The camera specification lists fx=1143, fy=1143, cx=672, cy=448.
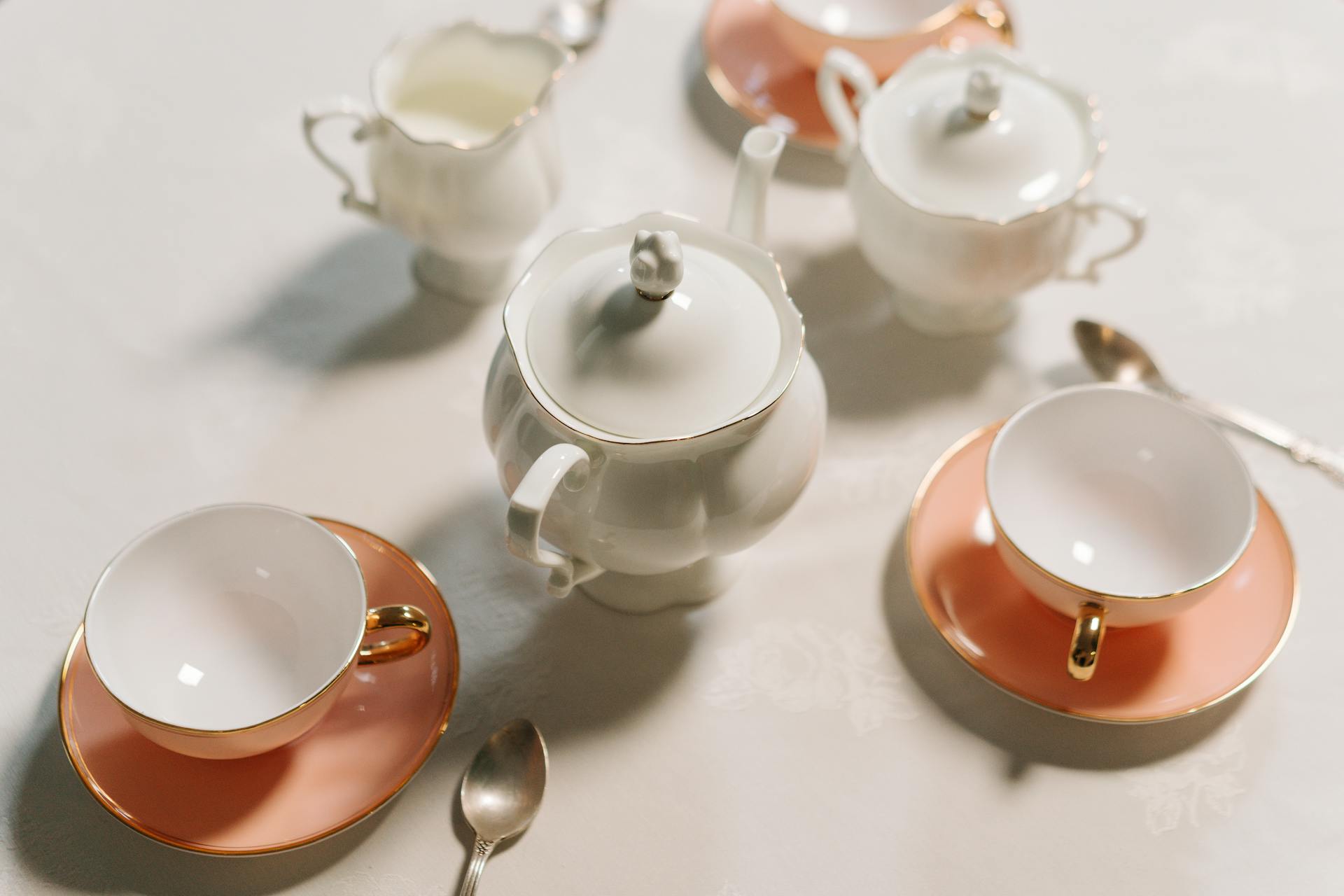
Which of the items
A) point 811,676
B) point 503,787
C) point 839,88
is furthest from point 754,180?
point 503,787

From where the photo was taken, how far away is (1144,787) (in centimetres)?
88

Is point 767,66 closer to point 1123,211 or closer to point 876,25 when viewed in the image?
point 876,25

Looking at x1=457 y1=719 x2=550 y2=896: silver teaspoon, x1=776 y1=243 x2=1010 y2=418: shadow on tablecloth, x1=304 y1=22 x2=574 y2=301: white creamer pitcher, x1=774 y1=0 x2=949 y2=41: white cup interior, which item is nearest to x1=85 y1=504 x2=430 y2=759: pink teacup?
x1=457 y1=719 x2=550 y2=896: silver teaspoon

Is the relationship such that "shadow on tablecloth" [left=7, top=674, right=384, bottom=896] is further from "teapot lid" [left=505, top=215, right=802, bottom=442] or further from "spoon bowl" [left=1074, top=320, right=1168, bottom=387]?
"spoon bowl" [left=1074, top=320, right=1168, bottom=387]

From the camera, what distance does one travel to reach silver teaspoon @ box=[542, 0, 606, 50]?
1.31 meters

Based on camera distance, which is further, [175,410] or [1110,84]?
[1110,84]

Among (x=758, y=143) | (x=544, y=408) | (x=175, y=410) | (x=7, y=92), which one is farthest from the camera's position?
A: (x=7, y=92)

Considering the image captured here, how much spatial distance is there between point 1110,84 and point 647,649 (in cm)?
87

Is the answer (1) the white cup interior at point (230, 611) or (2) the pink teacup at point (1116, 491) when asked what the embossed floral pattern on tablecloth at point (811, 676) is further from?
(1) the white cup interior at point (230, 611)

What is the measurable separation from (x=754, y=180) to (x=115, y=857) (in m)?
0.70

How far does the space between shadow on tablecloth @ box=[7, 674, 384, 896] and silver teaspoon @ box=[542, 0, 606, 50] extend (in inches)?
34.8

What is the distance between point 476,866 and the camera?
0.82 m

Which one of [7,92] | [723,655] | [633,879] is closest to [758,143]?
[723,655]

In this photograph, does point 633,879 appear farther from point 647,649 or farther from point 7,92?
point 7,92
